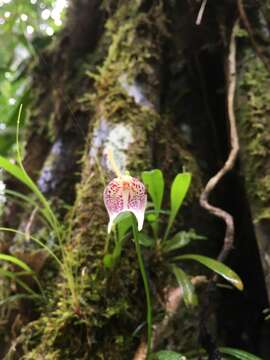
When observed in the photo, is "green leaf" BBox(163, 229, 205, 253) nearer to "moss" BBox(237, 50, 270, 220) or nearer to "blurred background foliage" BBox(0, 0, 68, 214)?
"moss" BBox(237, 50, 270, 220)

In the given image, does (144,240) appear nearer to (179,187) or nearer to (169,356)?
(179,187)

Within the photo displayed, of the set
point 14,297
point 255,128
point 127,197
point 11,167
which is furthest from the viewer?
point 255,128

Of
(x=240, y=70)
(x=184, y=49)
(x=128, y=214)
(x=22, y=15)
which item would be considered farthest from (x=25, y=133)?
(x=128, y=214)

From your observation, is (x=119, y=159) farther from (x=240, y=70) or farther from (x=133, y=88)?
(x=240, y=70)

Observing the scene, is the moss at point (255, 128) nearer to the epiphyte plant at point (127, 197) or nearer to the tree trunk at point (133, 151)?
the tree trunk at point (133, 151)

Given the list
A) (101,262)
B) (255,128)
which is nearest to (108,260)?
(101,262)

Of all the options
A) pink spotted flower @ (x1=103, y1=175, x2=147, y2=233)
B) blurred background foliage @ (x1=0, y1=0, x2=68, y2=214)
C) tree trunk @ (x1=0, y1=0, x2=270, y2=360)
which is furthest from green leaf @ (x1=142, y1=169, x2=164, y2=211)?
blurred background foliage @ (x1=0, y1=0, x2=68, y2=214)
